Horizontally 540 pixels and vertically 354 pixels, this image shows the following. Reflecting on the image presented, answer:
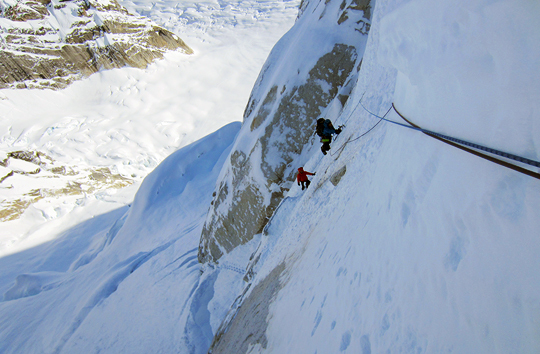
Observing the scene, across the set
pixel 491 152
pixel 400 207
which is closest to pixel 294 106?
pixel 400 207

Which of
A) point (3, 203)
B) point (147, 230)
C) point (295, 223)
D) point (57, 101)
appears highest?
point (295, 223)

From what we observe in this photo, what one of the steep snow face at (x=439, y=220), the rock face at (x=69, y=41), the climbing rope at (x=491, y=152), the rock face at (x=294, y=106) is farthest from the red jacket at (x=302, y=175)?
the rock face at (x=69, y=41)

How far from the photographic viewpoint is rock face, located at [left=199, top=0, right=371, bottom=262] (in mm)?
8391

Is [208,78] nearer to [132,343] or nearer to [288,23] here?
[288,23]

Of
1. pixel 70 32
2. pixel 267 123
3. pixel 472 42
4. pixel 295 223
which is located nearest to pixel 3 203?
pixel 70 32

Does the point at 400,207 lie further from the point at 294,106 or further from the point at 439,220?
the point at 294,106

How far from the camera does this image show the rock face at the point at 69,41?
4762 cm

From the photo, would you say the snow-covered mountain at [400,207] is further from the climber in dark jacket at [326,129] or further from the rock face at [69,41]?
the rock face at [69,41]

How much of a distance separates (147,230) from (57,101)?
146ft

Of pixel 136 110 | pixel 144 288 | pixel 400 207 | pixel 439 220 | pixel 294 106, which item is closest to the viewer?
pixel 439 220

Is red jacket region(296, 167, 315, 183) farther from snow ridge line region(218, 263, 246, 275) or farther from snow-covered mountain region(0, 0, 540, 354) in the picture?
snow ridge line region(218, 263, 246, 275)

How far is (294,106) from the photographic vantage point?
8711 millimetres

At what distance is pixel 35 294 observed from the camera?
17469 millimetres

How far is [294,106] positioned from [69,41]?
59.0 meters
